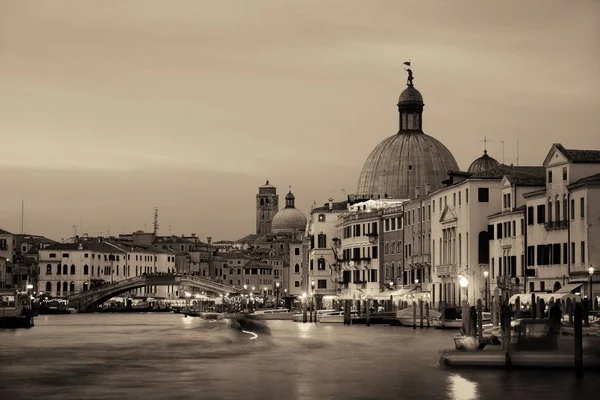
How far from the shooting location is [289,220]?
187625 mm

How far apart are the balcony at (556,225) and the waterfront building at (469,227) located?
6869mm

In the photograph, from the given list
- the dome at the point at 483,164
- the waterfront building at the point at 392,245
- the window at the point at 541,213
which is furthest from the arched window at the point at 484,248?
the dome at the point at 483,164

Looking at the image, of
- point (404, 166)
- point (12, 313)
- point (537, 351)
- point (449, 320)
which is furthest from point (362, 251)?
point (537, 351)

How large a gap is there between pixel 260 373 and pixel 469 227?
31.7 meters

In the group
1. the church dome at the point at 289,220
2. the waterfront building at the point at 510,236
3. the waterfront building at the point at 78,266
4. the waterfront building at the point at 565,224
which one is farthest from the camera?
the church dome at the point at 289,220

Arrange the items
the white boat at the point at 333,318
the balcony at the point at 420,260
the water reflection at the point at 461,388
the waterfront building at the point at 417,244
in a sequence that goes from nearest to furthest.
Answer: the water reflection at the point at 461,388, the white boat at the point at 333,318, the balcony at the point at 420,260, the waterfront building at the point at 417,244

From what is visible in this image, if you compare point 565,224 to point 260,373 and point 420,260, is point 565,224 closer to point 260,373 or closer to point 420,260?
point 420,260

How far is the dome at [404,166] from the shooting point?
9625 cm

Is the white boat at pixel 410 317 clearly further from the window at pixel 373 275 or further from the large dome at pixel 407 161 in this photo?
the large dome at pixel 407 161

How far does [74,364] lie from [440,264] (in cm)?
3497

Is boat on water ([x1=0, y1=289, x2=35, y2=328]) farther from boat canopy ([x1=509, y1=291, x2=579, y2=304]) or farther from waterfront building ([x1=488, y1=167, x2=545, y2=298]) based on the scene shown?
boat canopy ([x1=509, y1=291, x2=579, y2=304])

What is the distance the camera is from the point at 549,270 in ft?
169

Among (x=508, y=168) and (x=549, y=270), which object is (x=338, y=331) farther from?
(x=508, y=168)

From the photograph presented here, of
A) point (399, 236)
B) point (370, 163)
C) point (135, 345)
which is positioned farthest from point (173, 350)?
point (370, 163)
